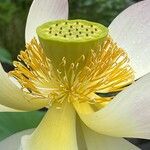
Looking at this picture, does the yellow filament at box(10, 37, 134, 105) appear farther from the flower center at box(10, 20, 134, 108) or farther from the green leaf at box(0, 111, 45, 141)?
the green leaf at box(0, 111, 45, 141)

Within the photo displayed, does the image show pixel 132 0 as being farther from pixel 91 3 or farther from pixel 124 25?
pixel 124 25

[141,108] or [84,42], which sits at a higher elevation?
[84,42]

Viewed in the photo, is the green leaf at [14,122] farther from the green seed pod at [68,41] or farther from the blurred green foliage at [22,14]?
the blurred green foliage at [22,14]

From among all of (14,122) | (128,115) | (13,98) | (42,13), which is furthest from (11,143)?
(42,13)

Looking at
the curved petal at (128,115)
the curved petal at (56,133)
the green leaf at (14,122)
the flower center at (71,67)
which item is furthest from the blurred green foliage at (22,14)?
the curved petal at (128,115)

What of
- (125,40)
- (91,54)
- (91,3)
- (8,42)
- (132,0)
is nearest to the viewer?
(91,54)

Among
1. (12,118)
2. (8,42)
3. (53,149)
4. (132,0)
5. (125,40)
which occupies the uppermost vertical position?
(132,0)

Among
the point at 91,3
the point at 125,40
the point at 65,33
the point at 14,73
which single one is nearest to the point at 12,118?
the point at 14,73
